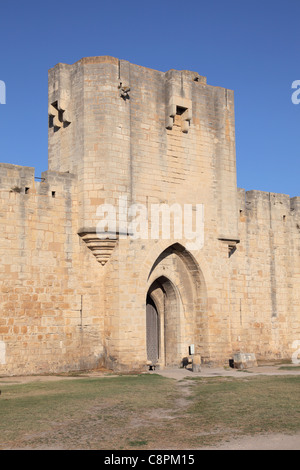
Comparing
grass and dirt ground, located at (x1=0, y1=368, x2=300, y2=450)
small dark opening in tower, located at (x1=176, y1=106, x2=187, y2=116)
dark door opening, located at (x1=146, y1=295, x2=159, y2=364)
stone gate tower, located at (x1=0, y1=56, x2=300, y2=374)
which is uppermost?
small dark opening in tower, located at (x1=176, y1=106, x2=187, y2=116)

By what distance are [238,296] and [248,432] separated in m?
12.0

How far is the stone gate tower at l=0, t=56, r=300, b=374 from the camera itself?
1417 cm

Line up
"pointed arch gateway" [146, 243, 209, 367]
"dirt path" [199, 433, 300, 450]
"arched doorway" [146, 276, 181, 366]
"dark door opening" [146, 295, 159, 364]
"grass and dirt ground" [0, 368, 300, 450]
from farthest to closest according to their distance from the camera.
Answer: "dark door opening" [146, 295, 159, 364] → "arched doorway" [146, 276, 181, 366] → "pointed arch gateway" [146, 243, 209, 367] → "grass and dirt ground" [0, 368, 300, 450] → "dirt path" [199, 433, 300, 450]

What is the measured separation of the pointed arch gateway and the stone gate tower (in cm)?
3

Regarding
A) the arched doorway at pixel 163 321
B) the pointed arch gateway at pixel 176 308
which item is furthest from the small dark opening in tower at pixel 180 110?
the arched doorway at pixel 163 321

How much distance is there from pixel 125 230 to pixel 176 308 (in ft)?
11.8

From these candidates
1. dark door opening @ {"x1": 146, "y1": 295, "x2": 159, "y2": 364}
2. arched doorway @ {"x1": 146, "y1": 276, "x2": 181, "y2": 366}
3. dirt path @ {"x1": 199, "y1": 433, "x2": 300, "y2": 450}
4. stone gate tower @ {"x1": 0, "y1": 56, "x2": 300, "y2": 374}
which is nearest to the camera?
dirt path @ {"x1": 199, "y1": 433, "x2": 300, "y2": 450}

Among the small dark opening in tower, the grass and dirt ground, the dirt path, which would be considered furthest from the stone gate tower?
the dirt path

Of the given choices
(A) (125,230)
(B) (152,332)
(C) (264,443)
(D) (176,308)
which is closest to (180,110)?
(A) (125,230)

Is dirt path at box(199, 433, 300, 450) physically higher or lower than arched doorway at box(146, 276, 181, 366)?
lower

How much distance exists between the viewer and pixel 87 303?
1500 centimetres

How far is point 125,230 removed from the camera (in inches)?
595

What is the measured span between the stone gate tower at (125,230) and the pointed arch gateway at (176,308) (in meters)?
0.03

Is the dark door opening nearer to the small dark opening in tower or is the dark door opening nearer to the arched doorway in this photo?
the arched doorway
